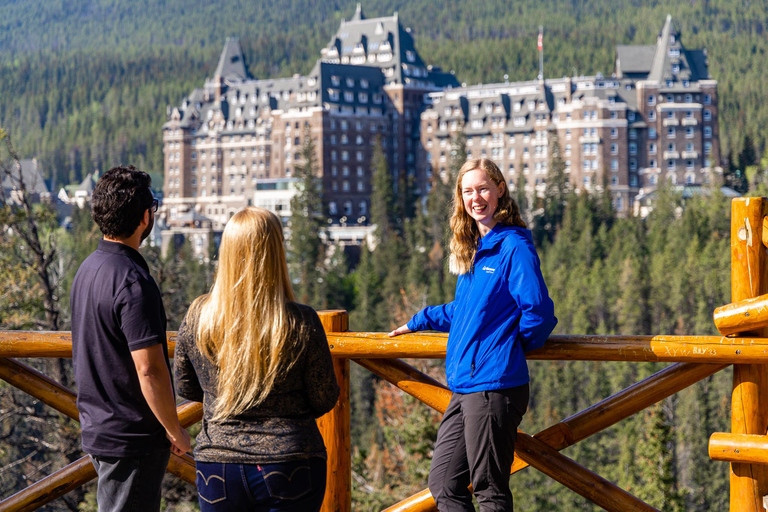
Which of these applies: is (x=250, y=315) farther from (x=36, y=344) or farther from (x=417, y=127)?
(x=417, y=127)

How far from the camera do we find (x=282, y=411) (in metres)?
3.57

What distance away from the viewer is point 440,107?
338ft

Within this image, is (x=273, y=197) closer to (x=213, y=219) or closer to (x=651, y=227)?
(x=213, y=219)

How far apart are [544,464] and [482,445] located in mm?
575

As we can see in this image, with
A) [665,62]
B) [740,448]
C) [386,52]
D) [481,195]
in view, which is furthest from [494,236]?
[386,52]

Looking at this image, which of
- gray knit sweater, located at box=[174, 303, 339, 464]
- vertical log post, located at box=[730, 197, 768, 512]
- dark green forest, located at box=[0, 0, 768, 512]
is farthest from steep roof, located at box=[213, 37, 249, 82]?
gray knit sweater, located at box=[174, 303, 339, 464]

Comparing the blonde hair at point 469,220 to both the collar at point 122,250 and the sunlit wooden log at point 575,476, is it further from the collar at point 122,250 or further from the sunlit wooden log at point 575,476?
the collar at point 122,250

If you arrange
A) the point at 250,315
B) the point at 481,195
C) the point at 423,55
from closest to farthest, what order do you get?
1. the point at 250,315
2. the point at 481,195
3. the point at 423,55

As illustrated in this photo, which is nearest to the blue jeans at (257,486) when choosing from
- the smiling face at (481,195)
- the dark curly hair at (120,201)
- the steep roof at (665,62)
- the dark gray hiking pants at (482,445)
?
the dark gray hiking pants at (482,445)

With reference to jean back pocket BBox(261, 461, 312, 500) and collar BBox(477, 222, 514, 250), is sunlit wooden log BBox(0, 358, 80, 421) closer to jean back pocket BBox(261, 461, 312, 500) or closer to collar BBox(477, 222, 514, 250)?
jean back pocket BBox(261, 461, 312, 500)

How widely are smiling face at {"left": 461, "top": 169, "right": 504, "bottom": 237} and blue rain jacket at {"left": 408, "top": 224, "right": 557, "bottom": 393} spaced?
18cm

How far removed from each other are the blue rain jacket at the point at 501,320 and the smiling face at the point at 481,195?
0.18 metres

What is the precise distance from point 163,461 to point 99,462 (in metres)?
0.26

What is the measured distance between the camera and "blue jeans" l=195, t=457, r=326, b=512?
3514 mm
